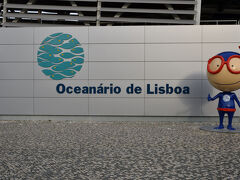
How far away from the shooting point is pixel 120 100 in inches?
476

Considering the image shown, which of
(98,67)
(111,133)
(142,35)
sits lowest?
(111,133)

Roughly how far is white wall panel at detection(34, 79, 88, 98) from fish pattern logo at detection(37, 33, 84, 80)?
23 centimetres

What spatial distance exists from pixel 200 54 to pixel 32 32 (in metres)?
6.35

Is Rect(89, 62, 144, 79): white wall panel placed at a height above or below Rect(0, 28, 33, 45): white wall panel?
below

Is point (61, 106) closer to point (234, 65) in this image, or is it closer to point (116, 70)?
point (116, 70)

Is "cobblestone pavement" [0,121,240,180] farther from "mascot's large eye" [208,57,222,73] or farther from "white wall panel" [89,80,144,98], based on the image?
"white wall panel" [89,80,144,98]

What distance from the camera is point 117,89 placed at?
1207cm

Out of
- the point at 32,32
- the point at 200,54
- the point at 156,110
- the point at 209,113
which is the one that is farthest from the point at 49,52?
the point at 209,113

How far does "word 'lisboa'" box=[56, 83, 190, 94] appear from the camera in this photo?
39.1 ft

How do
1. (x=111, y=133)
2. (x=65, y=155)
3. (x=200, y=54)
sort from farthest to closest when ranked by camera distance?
(x=200, y=54) < (x=111, y=133) < (x=65, y=155)

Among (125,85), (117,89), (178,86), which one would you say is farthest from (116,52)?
(178,86)

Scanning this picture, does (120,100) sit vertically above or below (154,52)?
below

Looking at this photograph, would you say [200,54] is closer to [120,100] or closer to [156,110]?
[156,110]

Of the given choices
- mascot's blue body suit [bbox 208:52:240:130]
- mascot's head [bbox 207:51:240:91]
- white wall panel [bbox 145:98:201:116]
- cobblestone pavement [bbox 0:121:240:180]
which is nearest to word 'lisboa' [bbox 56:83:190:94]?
white wall panel [bbox 145:98:201:116]
